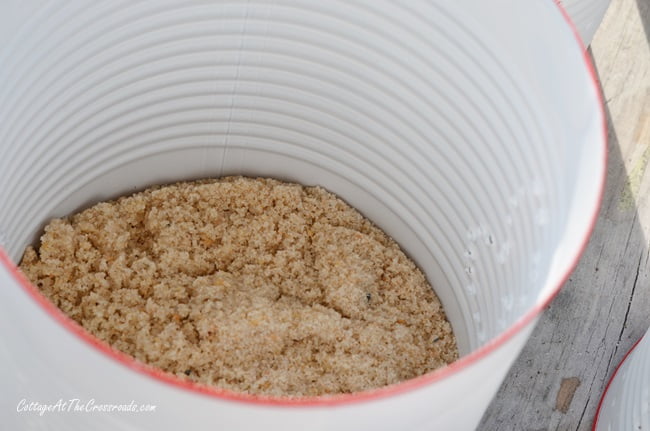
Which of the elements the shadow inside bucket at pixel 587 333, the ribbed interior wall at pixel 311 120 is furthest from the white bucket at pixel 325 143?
the shadow inside bucket at pixel 587 333

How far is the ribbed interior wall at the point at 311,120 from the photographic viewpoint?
1.23 meters

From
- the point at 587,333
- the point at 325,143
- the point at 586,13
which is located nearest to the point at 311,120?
the point at 325,143

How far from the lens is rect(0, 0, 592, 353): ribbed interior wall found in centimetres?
123

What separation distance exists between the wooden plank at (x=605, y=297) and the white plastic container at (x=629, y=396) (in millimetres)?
35

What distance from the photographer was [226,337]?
1.41m

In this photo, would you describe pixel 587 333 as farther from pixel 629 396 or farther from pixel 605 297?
pixel 629 396

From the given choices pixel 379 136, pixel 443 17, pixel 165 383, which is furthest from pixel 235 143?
pixel 165 383

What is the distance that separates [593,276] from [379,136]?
593mm

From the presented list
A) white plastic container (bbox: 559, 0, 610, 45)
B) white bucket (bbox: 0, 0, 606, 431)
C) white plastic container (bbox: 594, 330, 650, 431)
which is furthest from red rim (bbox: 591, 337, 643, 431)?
white plastic container (bbox: 559, 0, 610, 45)

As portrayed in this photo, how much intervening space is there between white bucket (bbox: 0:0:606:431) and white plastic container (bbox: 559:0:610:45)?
1.30 feet

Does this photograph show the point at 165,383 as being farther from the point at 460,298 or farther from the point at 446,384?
the point at 460,298

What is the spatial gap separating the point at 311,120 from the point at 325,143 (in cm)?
5

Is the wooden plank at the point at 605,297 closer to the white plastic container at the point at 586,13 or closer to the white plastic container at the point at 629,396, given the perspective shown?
the white plastic container at the point at 629,396

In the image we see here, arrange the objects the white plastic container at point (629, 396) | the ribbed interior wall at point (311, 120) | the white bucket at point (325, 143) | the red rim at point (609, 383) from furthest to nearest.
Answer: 1. the red rim at point (609, 383)
2. the white plastic container at point (629, 396)
3. the ribbed interior wall at point (311, 120)
4. the white bucket at point (325, 143)
